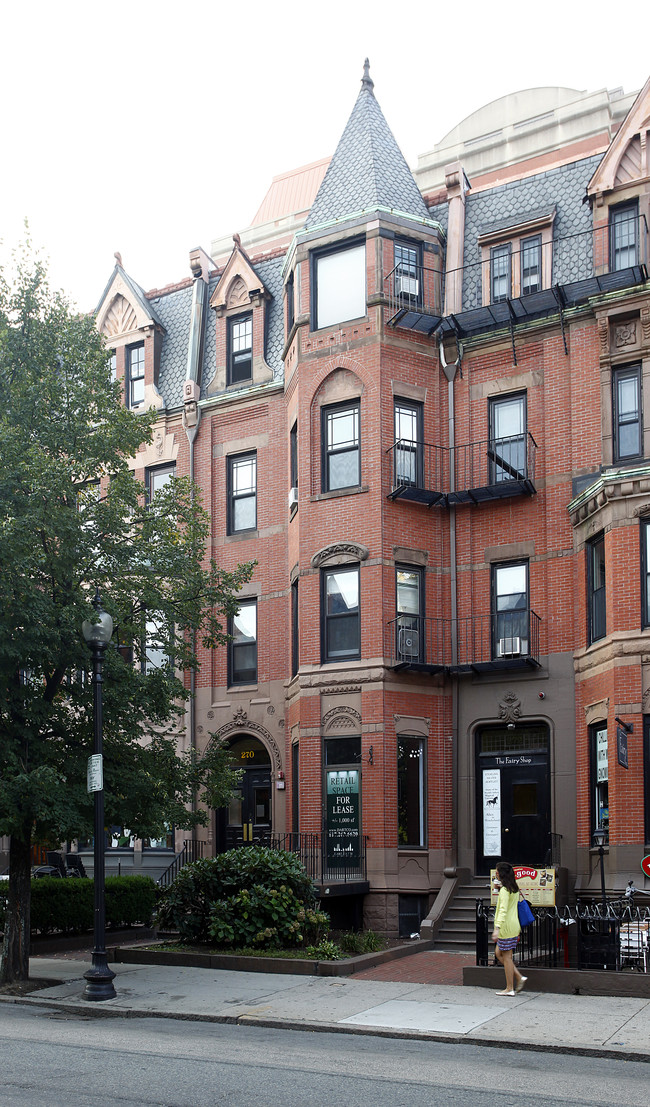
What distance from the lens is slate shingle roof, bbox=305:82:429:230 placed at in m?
24.9

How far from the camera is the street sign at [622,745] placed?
62.5 feet

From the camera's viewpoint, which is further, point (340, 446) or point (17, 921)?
point (340, 446)

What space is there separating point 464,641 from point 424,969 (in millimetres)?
7170

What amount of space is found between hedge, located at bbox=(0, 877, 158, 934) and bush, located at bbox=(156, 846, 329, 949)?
1.97m

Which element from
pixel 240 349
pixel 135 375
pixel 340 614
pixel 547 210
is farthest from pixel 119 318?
pixel 547 210

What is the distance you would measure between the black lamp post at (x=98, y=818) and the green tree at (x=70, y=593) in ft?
1.77

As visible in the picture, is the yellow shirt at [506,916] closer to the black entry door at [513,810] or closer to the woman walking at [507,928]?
the woman walking at [507,928]

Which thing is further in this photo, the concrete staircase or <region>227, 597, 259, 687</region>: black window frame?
<region>227, 597, 259, 687</region>: black window frame

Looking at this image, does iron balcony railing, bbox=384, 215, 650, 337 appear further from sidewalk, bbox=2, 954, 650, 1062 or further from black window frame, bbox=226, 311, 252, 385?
sidewalk, bbox=2, 954, 650, 1062

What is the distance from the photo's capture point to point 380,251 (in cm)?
2402

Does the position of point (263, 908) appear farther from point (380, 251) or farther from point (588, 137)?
point (588, 137)

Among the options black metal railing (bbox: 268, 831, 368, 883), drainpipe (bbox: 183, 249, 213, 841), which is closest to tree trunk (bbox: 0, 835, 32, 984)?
black metal railing (bbox: 268, 831, 368, 883)

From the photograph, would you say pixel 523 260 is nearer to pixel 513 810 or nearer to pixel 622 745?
pixel 622 745

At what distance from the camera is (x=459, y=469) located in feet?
78.6
